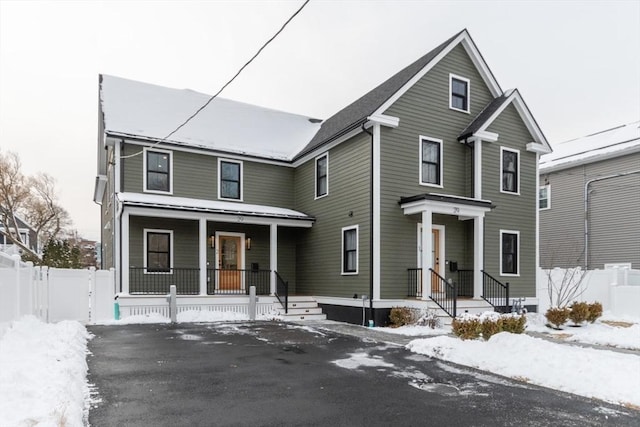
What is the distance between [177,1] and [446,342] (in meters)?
9.40

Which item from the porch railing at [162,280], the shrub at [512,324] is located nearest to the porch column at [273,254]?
the porch railing at [162,280]

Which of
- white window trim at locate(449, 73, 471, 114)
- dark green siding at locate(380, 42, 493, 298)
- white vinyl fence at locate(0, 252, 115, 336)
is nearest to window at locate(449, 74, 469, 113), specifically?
white window trim at locate(449, 73, 471, 114)

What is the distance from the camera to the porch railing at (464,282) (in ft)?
48.0

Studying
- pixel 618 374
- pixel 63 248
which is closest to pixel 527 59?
pixel 618 374

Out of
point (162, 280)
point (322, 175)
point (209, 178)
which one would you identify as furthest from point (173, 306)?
point (322, 175)

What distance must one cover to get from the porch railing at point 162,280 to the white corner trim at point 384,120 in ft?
24.6

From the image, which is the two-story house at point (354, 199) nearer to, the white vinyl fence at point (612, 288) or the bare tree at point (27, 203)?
the white vinyl fence at point (612, 288)

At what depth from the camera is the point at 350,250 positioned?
46.2 feet

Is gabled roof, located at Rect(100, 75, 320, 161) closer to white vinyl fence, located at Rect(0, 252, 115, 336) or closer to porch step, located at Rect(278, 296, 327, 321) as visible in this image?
white vinyl fence, located at Rect(0, 252, 115, 336)

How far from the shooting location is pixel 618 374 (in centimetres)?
617

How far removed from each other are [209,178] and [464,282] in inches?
388

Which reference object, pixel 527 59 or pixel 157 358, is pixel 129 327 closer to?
pixel 157 358

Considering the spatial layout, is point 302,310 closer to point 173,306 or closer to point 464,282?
point 173,306

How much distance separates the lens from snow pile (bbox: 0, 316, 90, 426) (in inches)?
153
